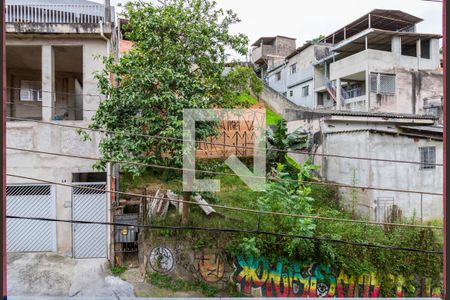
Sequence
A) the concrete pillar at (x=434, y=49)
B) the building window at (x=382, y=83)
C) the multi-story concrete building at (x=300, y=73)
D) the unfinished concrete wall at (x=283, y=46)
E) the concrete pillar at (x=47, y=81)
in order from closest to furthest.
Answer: the concrete pillar at (x=47, y=81)
the building window at (x=382, y=83)
the concrete pillar at (x=434, y=49)
the multi-story concrete building at (x=300, y=73)
the unfinished concrete wall at (x=283, y=46)

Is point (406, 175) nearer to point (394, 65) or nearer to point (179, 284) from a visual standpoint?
point (179, 284)

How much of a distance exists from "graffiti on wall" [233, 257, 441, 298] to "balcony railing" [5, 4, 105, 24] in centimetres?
638

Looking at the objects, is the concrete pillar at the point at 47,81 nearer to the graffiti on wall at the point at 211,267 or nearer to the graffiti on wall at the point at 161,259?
the graffiti on wall at the point at 161,259

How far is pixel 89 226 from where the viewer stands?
22.6 feet

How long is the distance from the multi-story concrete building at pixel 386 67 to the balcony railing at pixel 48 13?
10.8 meters

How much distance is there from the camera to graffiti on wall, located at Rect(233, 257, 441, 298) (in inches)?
240

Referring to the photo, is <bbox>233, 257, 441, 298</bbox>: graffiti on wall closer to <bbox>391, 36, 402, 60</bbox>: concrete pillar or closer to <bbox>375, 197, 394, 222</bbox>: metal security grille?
<bbox>375, 197, 394, 222</bbox>: metal security grille

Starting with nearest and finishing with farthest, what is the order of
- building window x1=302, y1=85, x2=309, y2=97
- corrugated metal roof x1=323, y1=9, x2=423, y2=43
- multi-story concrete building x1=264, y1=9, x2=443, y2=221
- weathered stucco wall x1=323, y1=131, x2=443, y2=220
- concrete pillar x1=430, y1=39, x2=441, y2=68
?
weathered stucco wall x1=323, y1=131, x2=443, y2=220, multi-story concrete building x1=264, y1=9, x2=443, y2=221, corrugated metal roof x1=323, y1=9, x2=423, y2=43, concrete pillar x1=430, y1=39, x2=441, y2=68, building window x1=302, y1=85, x2=309, y2=97

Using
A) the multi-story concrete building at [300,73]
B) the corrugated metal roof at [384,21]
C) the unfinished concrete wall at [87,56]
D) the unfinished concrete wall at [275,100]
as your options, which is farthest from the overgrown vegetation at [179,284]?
the multi-story concrete building at [300,73]

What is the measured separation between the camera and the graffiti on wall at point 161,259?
245 inches

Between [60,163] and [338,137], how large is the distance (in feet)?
24.4

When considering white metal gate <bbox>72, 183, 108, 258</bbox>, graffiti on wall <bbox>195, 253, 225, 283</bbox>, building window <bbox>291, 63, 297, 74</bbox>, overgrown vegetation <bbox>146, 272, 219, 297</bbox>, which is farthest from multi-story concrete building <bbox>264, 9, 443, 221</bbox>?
white metal gate <bbox>72, 183, 108, 258</bbox>

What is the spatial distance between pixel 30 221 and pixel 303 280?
589 cm

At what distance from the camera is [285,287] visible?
6105mm
